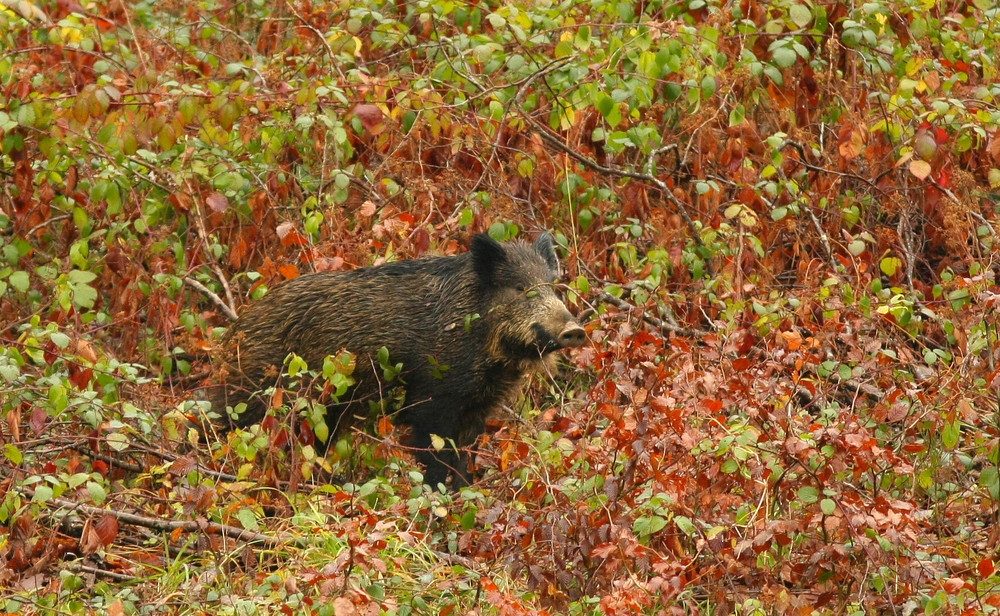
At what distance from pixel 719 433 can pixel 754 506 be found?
289 millimetres

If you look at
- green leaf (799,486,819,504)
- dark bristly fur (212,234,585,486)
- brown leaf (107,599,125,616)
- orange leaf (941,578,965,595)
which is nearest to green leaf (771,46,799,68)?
dark bristly fur (212,234,585,486)

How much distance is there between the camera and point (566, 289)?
6.88m

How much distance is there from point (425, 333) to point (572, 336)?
730 millimetres

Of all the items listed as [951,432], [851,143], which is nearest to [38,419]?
[951,432]

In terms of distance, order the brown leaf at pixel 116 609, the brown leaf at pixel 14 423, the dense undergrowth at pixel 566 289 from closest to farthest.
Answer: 1. the brown leaf at pixel 116 609
2. the dense undergrowth at pixel 566 289
3. the brown leaf at pixel 14 423

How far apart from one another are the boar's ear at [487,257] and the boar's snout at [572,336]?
494 millimetres

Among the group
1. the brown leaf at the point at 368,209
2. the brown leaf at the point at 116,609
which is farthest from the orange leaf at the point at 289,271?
the brown leaf at the point at 116,609

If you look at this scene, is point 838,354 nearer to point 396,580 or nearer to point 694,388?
point 694,388

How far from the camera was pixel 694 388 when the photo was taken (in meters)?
4.89

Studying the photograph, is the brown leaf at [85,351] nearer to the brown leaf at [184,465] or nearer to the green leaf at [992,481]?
the brown leaf at [184,465]

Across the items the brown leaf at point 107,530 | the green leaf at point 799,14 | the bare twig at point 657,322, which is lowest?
the bare twig at point 657,322

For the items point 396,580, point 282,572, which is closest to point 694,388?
point 396,580

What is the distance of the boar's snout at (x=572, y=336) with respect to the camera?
20.1ft

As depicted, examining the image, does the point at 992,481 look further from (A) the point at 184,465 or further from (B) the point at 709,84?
(A) the point at 184,465
